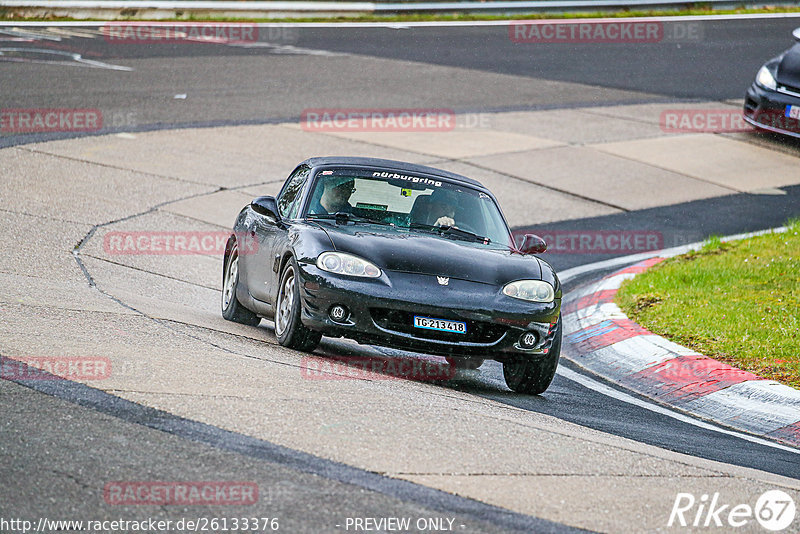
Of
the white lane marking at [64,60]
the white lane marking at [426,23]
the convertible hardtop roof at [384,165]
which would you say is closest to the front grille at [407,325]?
the convertible hardtop roof at [384,165]

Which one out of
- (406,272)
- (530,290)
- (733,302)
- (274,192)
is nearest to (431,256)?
(406,272)

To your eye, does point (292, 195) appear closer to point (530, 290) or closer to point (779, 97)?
point (530, 290)

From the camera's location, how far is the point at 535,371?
819cm

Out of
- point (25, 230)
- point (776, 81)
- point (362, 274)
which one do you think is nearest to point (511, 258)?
point (362, 274)

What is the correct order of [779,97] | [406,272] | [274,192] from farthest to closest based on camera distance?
[779,97] < [274,192] < [406,272]

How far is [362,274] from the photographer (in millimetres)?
7840

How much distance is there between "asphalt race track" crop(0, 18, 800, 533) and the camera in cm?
518

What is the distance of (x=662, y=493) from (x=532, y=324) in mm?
2538

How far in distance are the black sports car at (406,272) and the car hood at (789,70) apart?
1104cm

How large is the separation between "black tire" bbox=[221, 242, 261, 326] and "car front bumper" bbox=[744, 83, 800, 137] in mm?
11501

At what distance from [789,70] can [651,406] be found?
1210cm

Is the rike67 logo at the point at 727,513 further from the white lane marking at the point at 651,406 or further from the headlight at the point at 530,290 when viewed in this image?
the headlight at the point at 530,290

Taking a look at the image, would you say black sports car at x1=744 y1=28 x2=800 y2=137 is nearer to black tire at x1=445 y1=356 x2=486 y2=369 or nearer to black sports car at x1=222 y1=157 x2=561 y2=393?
black sports car at x1=222 y1=157 x2=561 y2=393

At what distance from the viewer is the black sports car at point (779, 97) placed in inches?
741
